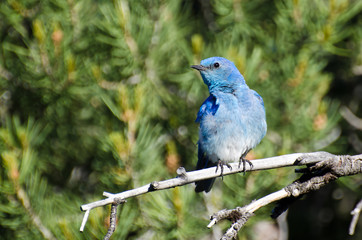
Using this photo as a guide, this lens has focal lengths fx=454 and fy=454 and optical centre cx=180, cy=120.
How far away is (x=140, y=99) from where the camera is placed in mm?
2744

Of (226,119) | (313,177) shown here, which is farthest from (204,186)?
(313,177)

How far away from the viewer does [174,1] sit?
10.6 ft

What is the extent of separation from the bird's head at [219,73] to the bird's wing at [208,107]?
6.8 inches

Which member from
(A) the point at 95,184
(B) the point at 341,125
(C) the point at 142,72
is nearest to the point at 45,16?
(C) the point at 142,72

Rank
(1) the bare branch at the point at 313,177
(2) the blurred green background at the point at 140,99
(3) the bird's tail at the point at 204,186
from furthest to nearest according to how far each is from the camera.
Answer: (3) the bird's tail at the point at 204,186, (2) the blurred green background at the point at 140,99, (1) the bare branch at the point at 313,177

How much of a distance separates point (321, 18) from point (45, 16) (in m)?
1.87

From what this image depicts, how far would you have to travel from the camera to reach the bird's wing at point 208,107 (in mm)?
3121

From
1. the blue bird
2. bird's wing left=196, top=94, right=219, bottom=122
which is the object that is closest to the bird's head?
the blue bird

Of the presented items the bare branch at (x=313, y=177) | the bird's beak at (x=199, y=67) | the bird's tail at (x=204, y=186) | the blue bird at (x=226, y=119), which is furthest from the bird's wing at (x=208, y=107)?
the bare branch at (x=313, y=177)

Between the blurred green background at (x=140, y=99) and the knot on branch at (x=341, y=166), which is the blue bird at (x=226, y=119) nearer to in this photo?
the blurred green background at (x=140, y=99)

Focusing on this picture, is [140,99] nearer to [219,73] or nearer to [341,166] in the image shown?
[219,73]

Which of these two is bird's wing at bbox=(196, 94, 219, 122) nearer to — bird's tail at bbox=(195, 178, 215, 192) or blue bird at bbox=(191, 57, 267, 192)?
blue bird at bbox=(191, 57, 267, 192)

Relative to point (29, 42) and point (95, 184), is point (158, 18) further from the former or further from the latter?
point (95, 184)

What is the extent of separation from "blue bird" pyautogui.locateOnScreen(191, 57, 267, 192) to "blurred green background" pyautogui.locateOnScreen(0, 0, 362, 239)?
0.08 m
